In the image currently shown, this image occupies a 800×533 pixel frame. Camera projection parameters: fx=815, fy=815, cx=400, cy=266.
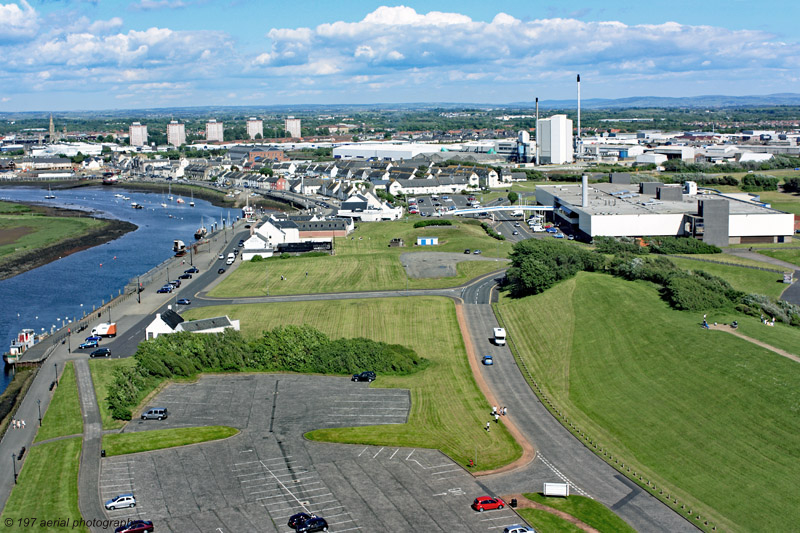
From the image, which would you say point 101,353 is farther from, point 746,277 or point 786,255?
point 786,255

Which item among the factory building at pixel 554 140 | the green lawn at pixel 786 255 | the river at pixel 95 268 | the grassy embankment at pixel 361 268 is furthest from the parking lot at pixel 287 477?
the factory building at pixel 554 140

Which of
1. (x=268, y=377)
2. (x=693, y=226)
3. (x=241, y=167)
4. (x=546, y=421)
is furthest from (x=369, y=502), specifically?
(x=241, y=167)

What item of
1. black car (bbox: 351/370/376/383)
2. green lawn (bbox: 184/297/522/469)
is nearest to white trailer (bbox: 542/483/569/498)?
green lawn (bbox: 184/297/522/469)

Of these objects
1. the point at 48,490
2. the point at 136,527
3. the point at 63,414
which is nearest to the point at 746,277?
the point at 63,414

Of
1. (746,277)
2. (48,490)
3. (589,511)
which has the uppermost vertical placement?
(746,277)

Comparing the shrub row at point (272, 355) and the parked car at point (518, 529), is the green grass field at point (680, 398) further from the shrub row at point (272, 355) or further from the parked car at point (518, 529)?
the shrub row at point (272, 355)

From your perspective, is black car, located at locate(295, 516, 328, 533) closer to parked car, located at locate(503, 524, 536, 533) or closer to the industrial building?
parked car, located at locate(503, 524, 536, 533)
